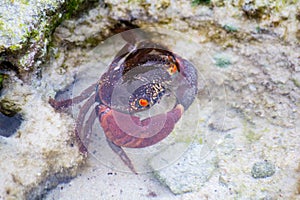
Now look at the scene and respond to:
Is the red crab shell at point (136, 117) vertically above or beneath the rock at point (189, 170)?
above

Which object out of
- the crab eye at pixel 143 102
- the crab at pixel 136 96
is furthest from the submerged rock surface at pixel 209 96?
the crab eye at pixel 143 102

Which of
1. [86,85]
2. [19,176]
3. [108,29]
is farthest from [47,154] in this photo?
[108,29]

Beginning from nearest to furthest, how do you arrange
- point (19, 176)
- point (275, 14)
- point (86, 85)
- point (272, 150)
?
1. point (19, 176)
2. point (275, 14)
3. point (272, 150)
4. point (86, 85)

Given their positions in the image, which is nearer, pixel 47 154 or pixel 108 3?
pixel 47 154

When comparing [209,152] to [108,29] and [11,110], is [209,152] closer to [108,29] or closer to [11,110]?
[108,29]

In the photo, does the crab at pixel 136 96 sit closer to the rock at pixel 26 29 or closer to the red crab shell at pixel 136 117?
the red crab shell at pixel 136 117

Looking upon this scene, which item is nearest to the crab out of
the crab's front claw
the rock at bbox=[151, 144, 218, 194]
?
the crab's front claw

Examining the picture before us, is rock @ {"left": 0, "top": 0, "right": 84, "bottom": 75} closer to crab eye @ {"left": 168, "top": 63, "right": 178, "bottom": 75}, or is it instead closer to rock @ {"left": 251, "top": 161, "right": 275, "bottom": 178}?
crab eye @ {"left": 168, "top": 63, "right": 178, "bottom": 75}
